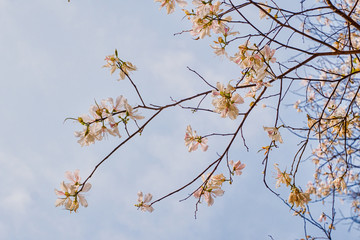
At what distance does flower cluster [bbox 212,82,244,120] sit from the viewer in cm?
158

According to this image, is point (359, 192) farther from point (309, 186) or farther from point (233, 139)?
point (233, 139)

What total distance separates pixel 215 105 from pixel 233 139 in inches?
13.2

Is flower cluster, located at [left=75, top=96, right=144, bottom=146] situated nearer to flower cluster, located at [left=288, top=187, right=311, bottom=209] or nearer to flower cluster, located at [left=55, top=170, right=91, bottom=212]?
flower cluster, located at [left=55, top=170, right=91, bottom=212]

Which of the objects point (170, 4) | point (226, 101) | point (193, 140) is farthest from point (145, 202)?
point (170, 4)

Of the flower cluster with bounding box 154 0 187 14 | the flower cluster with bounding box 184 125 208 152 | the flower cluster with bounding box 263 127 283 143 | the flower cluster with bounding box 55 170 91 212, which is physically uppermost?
the flower cluster with bounding box 154 0 187 14

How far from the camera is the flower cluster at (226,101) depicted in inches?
62.2

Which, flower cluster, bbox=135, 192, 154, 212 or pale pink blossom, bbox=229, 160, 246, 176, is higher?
pale pink blossom, bbox=229, 160, 246, 176

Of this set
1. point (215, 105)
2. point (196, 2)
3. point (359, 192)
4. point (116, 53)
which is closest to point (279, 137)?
point (215, 105)

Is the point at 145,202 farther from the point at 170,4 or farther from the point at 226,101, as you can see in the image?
the point at 170,4

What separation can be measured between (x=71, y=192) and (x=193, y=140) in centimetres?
78

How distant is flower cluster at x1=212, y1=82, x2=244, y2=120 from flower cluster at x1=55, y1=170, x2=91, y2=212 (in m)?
0.77

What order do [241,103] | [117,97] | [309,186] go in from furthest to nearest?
[309,186], [241,103], [117,97]

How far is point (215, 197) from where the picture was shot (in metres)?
1.92

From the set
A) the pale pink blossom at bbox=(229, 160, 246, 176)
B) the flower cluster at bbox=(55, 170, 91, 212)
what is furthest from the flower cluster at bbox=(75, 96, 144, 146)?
the pale pink blossom at bbox=(229, 160, 246, 176)
